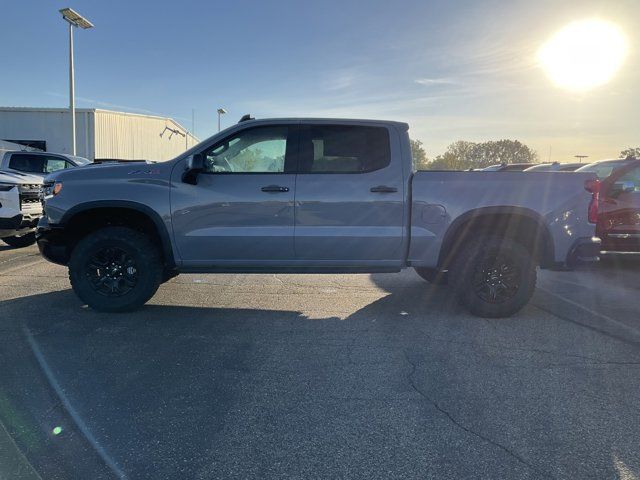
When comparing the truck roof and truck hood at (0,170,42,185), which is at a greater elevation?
the truck roof

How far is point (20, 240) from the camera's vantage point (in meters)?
9.43

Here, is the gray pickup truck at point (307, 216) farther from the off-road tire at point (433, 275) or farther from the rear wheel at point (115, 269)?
the off-road tire at point (433, 275)

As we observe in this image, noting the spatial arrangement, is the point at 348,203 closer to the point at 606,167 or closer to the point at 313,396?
the point at 313,396

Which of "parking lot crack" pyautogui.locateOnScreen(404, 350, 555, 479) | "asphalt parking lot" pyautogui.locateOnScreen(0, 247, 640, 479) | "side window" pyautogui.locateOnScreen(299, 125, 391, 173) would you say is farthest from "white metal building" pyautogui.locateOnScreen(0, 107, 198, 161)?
"parking lot crack" pyautogui.locateOnScreen(404, 350, 555, 479)

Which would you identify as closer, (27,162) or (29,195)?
(29,195)

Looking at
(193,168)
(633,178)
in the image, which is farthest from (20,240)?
(633,178)

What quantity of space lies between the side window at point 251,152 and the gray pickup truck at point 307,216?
1cm

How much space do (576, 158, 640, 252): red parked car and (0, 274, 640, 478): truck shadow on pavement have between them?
3.28 metres

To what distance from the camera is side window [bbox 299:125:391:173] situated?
512cm

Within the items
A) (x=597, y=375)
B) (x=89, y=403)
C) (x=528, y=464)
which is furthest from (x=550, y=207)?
(x=89, y=403)

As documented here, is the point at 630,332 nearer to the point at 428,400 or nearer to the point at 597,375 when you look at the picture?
the point at 597,375

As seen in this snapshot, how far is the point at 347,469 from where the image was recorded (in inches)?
98.3

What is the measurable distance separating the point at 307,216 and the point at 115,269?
2127mm

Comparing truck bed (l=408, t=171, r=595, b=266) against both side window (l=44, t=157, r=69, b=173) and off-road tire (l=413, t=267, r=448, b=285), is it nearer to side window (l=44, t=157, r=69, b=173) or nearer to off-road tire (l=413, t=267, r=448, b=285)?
off-road tire (l=413, t=267, r=448, b=285)
